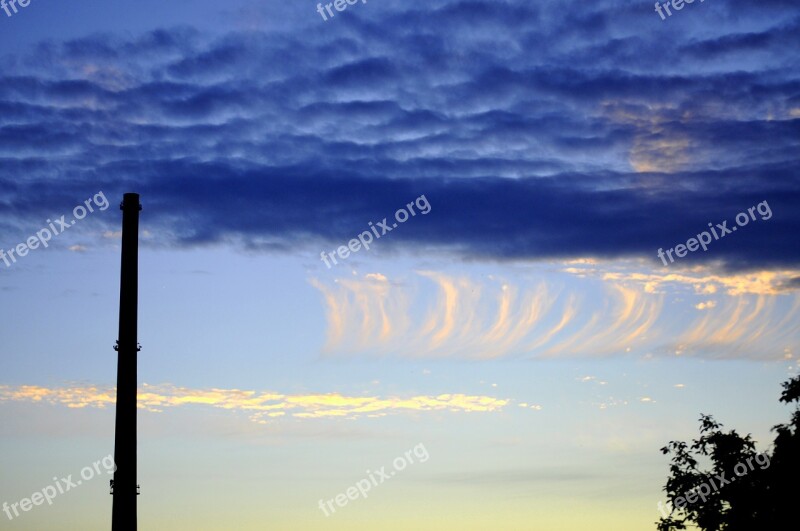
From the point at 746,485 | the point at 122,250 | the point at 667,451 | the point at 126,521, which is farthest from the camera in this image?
the point at 667,451

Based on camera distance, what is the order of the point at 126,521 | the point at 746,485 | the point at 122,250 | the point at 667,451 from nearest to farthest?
the point at 126,521, the point at 122,250, the point at 746,485, the point at 667,451

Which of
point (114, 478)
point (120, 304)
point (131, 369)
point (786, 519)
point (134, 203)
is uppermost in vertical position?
point (134, 203)

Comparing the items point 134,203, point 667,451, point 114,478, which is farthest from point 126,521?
point 667,451

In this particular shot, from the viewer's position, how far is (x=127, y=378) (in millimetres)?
40656

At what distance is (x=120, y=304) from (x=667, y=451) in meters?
25.0

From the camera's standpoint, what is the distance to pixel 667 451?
47.8 metres

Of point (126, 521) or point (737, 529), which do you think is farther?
point (737, 529)

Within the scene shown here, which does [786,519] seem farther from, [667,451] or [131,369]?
[131,369]

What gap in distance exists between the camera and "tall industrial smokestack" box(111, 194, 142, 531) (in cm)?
3944

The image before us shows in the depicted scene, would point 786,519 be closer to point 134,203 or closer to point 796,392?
point 796,392

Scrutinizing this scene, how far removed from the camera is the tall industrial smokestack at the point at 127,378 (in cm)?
3944

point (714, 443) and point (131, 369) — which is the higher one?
point (131, 369)

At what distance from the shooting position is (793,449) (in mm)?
40500

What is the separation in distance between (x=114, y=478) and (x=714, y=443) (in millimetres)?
26145
